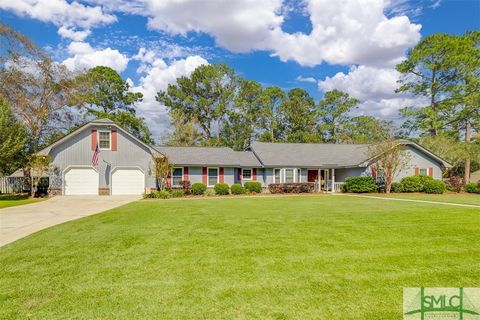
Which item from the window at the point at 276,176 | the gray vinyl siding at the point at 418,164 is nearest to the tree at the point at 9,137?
the window at the point at 276,176

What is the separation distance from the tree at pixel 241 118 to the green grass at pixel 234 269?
37909mm

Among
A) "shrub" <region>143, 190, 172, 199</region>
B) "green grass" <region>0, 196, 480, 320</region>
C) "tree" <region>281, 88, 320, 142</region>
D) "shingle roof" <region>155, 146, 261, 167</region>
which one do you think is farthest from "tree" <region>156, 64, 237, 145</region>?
"green grass" <region>0, 196, 480, 320</region>

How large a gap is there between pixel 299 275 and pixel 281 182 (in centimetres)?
2207

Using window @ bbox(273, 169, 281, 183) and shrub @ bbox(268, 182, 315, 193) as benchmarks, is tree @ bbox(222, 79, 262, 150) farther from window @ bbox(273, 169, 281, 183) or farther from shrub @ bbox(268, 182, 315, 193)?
shrub @ bbox(268, 182, 315, 193)

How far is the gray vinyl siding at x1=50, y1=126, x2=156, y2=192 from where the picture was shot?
22531mm

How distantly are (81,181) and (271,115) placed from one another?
3135 centimetres

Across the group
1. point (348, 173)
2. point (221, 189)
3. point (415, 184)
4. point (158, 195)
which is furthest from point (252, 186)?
point (415, 184)

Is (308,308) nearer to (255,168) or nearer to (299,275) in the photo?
(299,275)

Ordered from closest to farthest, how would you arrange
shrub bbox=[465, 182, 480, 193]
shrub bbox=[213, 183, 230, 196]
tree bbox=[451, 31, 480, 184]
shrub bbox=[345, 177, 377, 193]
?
shrub bbox=[213, 183, 230, 196] < shrub bbox=[345, 177, 377, 193] < shrub bbox=[465, 182, 480, 193] < tree bbox=[451, 31, 480, 184]

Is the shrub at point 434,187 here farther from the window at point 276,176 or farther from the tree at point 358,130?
the tree at point 358,130

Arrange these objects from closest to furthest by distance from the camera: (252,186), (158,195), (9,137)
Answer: (9,137)
(158,195)
(252,186)

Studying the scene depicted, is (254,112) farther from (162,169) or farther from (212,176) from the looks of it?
(162,169)

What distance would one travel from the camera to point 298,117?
4734 cm

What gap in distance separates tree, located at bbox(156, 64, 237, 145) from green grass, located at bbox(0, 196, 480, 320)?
37.6 metres
